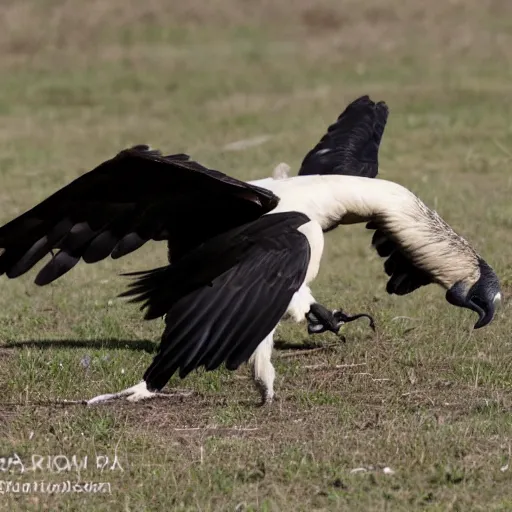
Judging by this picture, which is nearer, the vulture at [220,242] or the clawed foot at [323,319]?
the vulture at [220,242]

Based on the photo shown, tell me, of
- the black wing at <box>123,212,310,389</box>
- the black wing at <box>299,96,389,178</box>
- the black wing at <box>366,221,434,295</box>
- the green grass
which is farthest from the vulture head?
the black wing at <box>299,96,389,178</box>

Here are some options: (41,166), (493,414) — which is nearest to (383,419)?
(493,414)

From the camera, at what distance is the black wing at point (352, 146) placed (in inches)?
278

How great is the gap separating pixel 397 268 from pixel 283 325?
4.06 feet

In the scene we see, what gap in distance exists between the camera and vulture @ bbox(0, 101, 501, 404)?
17.7ft

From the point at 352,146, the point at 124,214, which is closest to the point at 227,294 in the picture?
the point at 124,214

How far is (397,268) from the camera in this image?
6512 mm

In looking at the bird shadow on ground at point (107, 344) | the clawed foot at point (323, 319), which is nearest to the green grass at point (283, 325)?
the bird shadow on ground at point (107, 344)

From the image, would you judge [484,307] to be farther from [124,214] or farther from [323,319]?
[124,214]

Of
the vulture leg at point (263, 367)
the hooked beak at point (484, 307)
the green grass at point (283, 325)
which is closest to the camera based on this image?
the green grass at point (283, 325)

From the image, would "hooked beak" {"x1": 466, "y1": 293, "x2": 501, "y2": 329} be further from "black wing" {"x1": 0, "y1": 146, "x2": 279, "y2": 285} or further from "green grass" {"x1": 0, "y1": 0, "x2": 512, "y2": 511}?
"black wing" {"x1": 0, "y1": 146, "x2": 279, "y2": 285}

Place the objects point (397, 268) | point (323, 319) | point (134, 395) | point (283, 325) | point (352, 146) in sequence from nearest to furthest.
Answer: point (134, 395) → point (323, 319) → point (397, 268) → point (352, 146) → point (283, 325)

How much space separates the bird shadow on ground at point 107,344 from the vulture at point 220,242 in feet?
3.06

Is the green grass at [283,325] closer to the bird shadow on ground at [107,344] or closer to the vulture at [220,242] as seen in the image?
the bird shadow on ground at [107,344]
